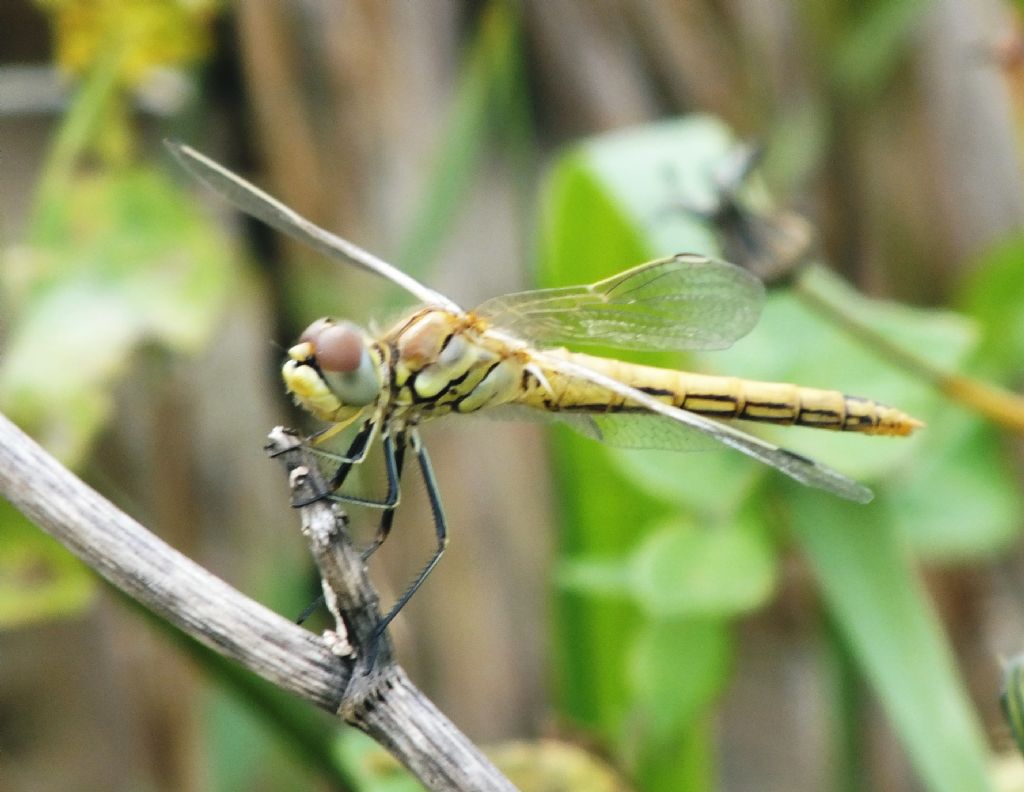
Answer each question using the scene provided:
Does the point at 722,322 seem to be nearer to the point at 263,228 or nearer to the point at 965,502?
the point at 965,502

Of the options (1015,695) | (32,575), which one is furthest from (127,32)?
(1015,695)

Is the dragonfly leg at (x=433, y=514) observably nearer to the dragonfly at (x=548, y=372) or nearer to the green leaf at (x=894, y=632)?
the dragonfly at (x=548, y=372)

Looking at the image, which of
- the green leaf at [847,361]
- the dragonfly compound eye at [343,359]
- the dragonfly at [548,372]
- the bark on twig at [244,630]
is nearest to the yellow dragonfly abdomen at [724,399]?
the dragonfly at [548,372]

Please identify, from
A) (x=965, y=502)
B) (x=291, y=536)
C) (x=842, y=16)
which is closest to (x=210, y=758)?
(x=291, y=536)

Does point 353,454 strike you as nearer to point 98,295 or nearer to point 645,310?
point 645,310

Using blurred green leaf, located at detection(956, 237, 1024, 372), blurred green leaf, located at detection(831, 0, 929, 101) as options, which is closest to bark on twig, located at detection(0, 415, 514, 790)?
blurred green leaf, located at detection(956, 237, 1024, 372)

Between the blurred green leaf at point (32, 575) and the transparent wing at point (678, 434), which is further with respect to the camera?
the blurred green leaf at point (32, 575)

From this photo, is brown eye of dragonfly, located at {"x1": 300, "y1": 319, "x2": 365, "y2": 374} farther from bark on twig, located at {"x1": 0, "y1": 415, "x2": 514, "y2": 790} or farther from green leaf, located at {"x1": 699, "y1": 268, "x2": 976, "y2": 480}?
green leaf, located at {"x1": 699, "y1": 268, "x2": 976, "y2": 480}
